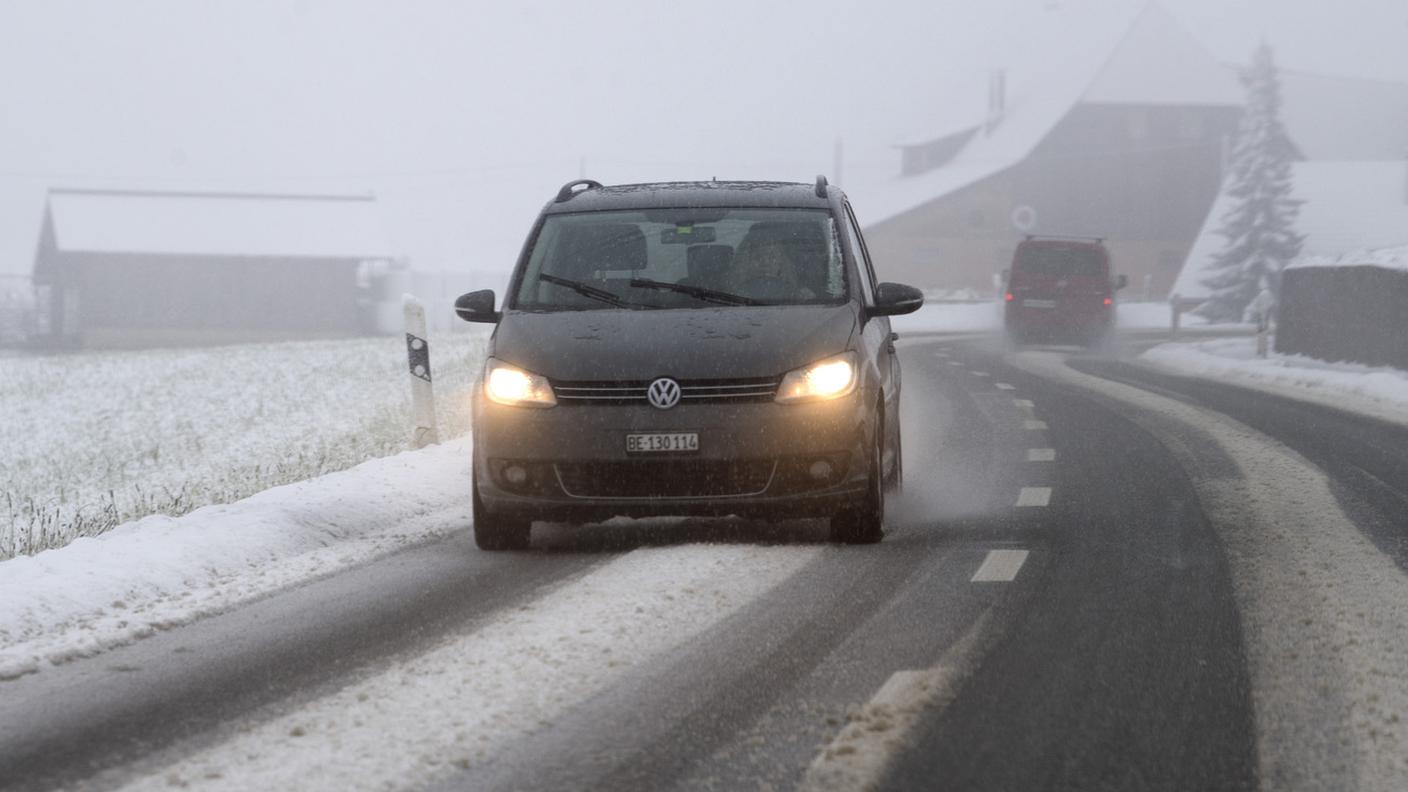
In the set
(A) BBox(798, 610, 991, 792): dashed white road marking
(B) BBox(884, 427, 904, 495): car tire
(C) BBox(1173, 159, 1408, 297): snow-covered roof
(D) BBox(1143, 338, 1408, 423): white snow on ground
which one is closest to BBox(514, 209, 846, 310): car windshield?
(B) BBox(884, 427, 904, 495): car tire

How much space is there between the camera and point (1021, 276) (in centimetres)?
3209

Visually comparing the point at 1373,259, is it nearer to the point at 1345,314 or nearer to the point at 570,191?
the point at 1345,314

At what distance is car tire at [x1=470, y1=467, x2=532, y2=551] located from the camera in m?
8.23

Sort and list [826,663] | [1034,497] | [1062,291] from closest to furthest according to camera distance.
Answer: [826,663]
[1034,497]
[1062,291]

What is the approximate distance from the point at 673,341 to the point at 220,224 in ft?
234

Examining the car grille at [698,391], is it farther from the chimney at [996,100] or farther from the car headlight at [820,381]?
the chimney at [996,100]

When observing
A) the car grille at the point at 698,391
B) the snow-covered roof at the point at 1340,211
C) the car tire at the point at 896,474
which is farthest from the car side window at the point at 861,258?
the snow-covered roof at the point at 1340,211

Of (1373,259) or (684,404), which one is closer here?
(684,404)

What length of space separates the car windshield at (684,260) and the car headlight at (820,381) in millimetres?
727

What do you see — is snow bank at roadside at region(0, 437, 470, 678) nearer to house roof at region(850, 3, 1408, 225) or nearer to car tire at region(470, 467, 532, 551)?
car tire at region(470, 467, 532, 551)

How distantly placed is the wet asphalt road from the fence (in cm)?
→ 1393

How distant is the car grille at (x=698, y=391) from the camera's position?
25.7 ft

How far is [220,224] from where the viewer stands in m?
76.0

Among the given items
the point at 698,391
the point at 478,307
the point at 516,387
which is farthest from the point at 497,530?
the point at 478,307
